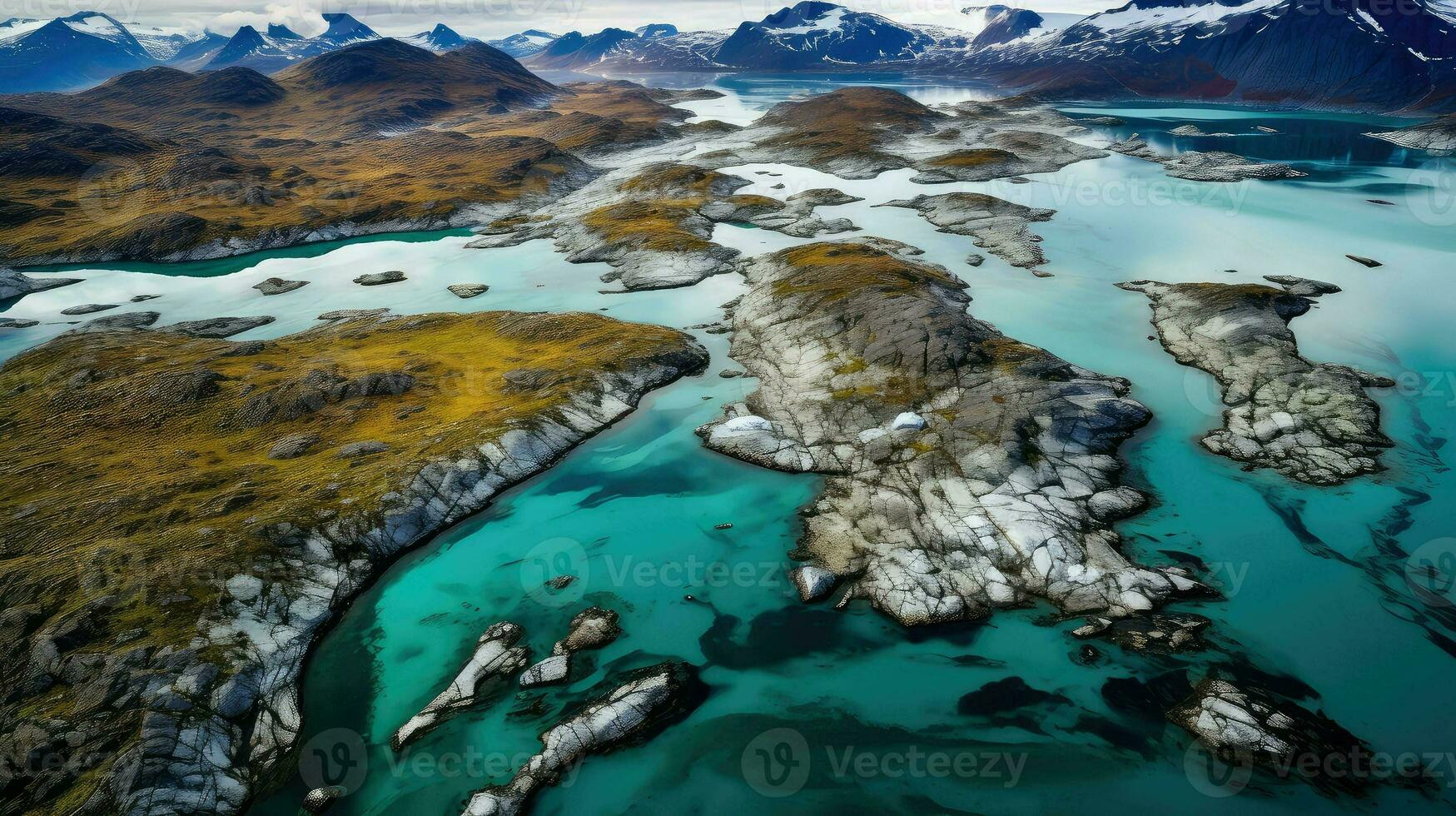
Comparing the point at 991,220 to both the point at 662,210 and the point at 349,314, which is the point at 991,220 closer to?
the point at 662,210

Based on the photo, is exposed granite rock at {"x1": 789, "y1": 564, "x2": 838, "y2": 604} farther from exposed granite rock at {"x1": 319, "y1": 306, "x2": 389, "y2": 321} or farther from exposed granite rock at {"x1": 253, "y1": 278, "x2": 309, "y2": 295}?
exposed granite rock at {"x1": 253, "y1": 278, "x2": 309, "y2": 295}

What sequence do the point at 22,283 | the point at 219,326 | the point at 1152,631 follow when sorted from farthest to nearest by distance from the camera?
1. the point at 22,283
2. the point at 219,326
3. the point at 1152,631

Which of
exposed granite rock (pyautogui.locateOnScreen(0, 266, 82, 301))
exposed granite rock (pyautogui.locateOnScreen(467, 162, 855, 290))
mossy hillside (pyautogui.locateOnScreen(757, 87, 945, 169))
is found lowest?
exposed granite rock (pyautogui.locateOnScreen(0, 266, 82, 301))

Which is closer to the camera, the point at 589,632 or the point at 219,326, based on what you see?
the point at 589,632

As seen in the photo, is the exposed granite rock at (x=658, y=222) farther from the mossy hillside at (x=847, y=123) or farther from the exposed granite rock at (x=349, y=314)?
the mossy hillside at (x=847, y=123)

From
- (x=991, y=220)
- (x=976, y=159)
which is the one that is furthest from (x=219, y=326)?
(x=976, y=159)

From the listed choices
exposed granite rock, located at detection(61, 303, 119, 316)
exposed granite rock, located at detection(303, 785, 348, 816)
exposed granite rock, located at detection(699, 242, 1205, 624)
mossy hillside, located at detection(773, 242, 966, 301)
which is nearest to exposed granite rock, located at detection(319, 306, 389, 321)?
exposed granite rock, located at detection(61, 303, 119, 316)

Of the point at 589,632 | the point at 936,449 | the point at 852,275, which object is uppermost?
the point at 852,275
